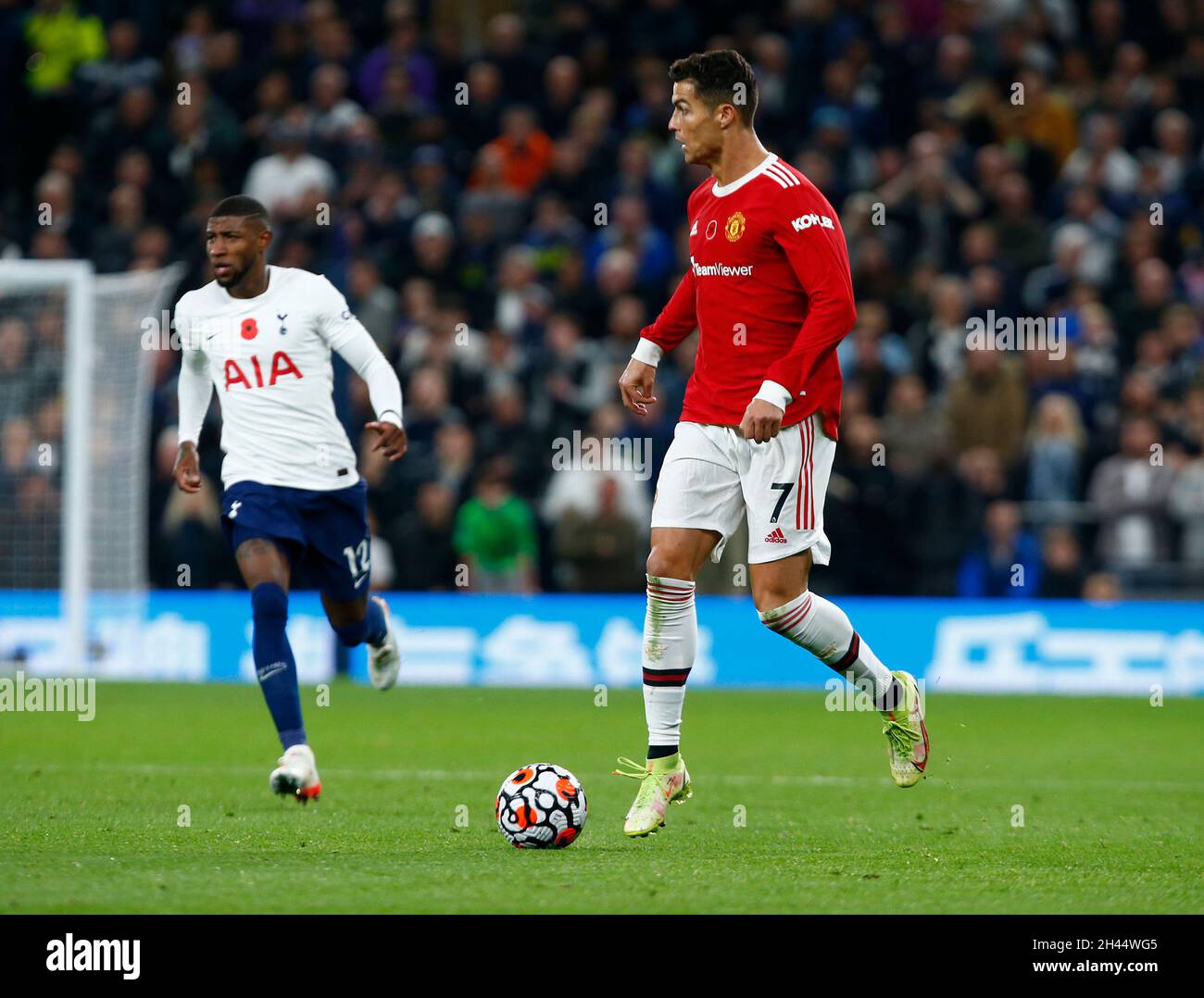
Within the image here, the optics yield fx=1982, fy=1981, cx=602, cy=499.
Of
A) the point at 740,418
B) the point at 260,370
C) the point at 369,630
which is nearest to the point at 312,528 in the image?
the point at 260,370

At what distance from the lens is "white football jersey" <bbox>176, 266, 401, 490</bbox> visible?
831 centimetres

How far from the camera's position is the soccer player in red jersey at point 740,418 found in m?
7.07

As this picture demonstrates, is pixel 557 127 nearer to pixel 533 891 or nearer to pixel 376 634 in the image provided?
pixel 376 634

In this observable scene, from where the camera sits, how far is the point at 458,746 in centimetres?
1062

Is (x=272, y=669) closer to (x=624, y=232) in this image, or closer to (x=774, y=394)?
(x=774, y=394)

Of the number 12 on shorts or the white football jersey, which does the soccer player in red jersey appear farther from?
the number 12 on shorts

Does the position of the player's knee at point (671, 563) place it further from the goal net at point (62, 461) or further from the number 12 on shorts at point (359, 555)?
the goal net at point (62, 461)

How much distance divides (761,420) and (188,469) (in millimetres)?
2800

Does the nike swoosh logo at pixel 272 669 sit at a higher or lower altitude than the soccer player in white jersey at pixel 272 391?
lower

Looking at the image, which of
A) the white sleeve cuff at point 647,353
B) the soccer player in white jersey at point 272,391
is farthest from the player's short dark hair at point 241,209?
the white sleeve cuff at point 647,353

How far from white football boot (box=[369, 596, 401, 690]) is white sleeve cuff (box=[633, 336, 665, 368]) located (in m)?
2.40

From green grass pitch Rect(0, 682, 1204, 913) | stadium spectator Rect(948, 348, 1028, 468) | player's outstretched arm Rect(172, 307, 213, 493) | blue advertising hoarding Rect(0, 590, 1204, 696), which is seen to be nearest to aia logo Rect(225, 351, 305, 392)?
player's outstretched arm Rect(172, 307, 213, 493)

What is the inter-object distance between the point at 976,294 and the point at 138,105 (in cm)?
809

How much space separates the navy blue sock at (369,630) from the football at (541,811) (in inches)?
101
